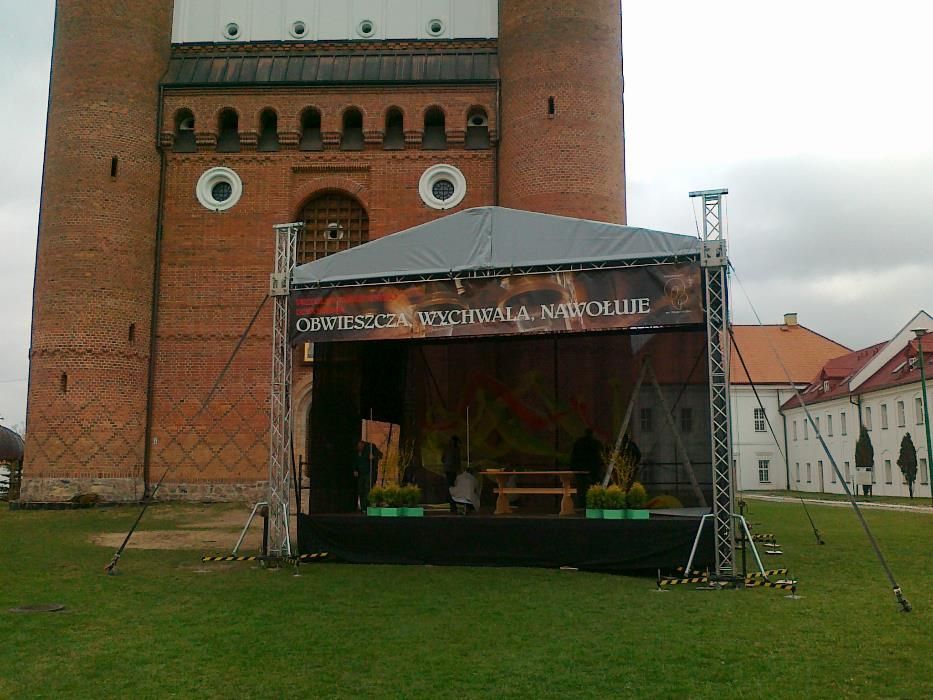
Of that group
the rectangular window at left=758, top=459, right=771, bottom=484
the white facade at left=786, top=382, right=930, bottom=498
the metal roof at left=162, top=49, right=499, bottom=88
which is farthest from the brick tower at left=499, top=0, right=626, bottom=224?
the rectangular window at left=758, top=459, right=771, bottom=484

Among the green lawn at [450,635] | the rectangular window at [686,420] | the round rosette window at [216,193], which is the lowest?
the green lawn at [450,635]

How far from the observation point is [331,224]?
25.4 meters

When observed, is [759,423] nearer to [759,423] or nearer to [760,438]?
[759,423]

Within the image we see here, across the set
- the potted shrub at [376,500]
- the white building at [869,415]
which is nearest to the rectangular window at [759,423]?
the white building at [869,415]

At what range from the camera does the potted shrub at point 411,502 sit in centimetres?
1294

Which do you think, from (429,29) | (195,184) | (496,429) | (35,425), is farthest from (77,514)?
(429,29)

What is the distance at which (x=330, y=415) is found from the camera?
14.5 meters

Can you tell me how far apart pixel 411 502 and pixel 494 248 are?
3893mm

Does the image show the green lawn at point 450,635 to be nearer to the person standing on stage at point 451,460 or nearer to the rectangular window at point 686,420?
the rectangular window at point 686,420

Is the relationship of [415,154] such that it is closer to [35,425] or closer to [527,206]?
[527,206]

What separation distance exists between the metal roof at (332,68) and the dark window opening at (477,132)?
0.92 metres

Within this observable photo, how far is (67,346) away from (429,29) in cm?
1367

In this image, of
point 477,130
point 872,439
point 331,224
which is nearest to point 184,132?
point 331,224

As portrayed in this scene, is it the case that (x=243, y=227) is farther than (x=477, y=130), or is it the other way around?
(x=477, y=130)
